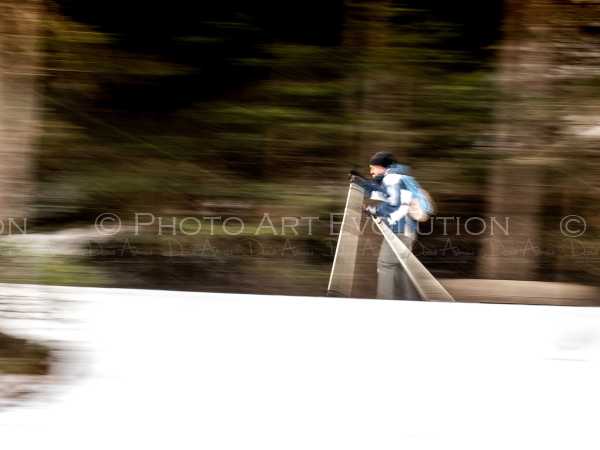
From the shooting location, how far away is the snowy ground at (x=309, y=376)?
3.19 metres

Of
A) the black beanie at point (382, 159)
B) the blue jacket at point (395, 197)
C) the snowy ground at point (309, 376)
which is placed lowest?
the snowy ground at point (309, 376)

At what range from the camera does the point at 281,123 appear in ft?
13.8

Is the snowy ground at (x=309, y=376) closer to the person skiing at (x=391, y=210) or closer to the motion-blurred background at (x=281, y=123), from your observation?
the motion-blurred background at (x=281, y=123)

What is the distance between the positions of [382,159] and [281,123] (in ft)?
1.96

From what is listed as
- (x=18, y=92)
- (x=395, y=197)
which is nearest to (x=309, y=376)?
(x=395, y=197)

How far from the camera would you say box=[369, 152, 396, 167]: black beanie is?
4.22 metres

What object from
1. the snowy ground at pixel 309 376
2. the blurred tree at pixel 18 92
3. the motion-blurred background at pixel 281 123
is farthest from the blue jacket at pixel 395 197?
the blurred tree at pixel 18 92

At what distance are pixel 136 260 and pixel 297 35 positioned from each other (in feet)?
5.11

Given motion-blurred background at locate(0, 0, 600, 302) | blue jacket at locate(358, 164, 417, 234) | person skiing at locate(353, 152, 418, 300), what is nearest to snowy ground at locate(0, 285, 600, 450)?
motion-blurred background at locate(0, 0, 600, 302)

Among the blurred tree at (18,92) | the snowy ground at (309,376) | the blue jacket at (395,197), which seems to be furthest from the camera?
the blue jacket at (395,197)

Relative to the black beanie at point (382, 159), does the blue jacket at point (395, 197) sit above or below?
below

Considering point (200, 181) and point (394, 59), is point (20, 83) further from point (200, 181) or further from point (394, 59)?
point (394, 59)

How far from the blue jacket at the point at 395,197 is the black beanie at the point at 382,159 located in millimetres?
30

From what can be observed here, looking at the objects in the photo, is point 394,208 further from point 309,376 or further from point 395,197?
point 309,376
